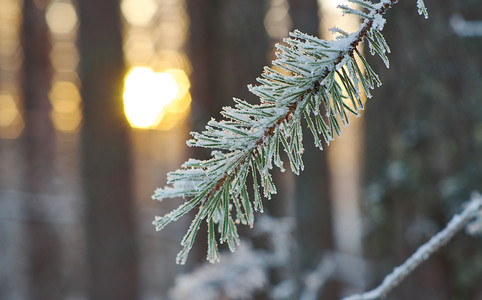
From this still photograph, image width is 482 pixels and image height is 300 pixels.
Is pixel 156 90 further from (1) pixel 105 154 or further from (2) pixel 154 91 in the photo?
(1) pixel 105 154

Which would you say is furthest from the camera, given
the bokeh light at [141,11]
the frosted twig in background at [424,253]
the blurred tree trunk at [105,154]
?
the bokeh light at [141,11]

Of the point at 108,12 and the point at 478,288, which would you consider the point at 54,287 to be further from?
the point at 478,288

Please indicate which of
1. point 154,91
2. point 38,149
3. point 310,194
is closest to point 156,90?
point 154,91

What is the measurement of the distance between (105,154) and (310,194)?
9.22 feet

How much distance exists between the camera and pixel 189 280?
6.22 feet

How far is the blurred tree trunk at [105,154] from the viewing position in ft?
16.1

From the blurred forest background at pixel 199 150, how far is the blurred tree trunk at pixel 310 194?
0.03 meters

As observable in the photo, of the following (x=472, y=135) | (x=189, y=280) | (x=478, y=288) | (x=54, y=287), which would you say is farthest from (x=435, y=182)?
(x=54, y=287)

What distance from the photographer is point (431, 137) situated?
205 cm

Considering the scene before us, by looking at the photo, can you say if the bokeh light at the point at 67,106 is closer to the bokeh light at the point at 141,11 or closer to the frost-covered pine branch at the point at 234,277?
the bokeh light at the point at 141,11

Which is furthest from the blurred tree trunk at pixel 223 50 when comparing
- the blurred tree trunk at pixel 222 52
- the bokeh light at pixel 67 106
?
the bokeh light at pixel 67 106

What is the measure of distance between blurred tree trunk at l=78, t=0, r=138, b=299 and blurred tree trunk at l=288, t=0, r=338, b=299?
85.6 inches

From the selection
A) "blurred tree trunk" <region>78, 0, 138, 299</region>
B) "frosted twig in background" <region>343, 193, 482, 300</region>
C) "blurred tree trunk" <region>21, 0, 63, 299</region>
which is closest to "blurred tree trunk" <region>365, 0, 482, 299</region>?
"frosted twig in background" <region>343, 193, 482, 300</region>

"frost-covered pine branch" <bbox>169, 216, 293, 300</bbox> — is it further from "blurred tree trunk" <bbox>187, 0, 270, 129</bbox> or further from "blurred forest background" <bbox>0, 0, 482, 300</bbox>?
"blurred tree trunk" <bbox>187, 0, 270, 129</bbox>
